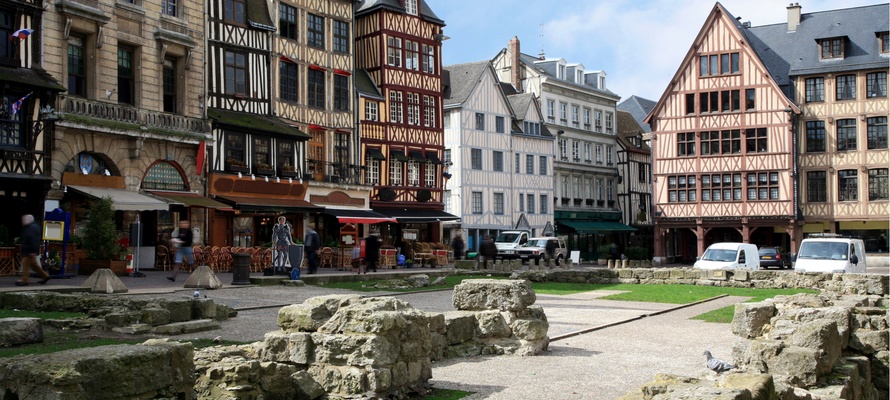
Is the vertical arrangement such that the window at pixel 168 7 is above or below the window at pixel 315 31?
below

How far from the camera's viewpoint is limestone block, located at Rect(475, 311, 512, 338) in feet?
36.5

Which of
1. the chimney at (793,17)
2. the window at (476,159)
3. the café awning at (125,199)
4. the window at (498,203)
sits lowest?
the café awning at (125,199)

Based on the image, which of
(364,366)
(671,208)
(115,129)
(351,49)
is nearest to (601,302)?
(364,366)

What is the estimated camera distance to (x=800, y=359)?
835cm

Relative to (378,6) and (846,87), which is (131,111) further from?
(846,87)

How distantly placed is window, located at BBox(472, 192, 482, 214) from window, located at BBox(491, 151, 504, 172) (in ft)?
7.25

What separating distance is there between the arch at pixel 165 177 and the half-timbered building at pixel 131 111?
34 millimetres

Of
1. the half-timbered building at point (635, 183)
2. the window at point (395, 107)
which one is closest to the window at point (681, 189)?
the half-timbered building at point (635, 183)

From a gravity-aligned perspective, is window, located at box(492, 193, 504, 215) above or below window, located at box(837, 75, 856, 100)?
below

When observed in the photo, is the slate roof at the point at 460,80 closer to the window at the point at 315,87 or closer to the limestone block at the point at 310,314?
the window at the point at 315,87

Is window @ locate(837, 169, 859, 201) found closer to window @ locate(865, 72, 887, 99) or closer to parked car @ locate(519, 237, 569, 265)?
window @ locate(865, 72, 887, 99)

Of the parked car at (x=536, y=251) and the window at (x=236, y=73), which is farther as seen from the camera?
the parked car at (x=536, y=251)

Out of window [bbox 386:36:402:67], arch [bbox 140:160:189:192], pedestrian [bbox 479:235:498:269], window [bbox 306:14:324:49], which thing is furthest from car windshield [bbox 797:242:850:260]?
window [bbox 386:36:402:67]

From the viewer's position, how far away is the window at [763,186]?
48031mm
